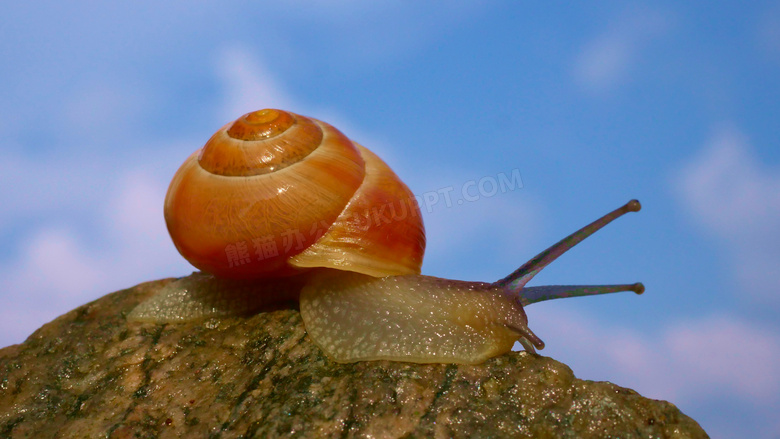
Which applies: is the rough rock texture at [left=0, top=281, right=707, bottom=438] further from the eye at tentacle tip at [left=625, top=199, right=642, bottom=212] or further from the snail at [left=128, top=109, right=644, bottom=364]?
the eye at tentacle tip at [left=625, top=199, right=642, bottom=212]

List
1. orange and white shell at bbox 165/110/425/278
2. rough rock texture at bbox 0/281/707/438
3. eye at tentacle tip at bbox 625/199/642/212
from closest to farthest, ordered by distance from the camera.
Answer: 1. rough rock texture at bbox 0/281/707/438
2. eye at tentacle tip at bbox 625/199/642/212
3. orange and white shell at bbox 165/110/425/278

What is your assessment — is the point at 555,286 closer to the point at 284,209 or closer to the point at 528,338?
the point at 528,338

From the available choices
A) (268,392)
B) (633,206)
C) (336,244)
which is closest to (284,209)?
(336,244)

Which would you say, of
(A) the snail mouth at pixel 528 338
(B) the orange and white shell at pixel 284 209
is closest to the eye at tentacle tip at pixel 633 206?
(A) the snail mouth at pixel 528 338

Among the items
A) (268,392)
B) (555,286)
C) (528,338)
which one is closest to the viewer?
(268,392)

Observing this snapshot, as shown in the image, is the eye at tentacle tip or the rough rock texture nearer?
the rough rock texture

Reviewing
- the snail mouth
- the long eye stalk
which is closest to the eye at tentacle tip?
the long eye stalk

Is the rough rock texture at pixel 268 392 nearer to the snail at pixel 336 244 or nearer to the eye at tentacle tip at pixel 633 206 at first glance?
the snail at pixel 336 244
